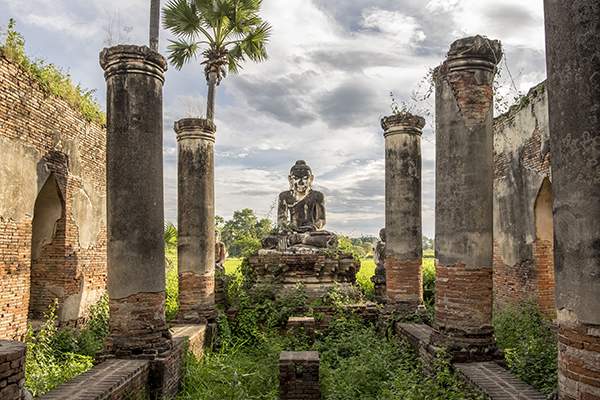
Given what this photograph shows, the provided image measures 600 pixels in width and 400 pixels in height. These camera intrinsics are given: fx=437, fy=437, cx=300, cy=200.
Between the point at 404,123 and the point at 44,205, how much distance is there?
7.75 meters

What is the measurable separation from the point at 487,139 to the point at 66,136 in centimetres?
831

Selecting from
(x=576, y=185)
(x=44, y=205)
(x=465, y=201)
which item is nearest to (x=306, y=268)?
(x=465, y=201)

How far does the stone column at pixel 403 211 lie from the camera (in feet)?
29.1

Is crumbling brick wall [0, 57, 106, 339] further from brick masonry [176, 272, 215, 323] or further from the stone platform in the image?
the stone platform

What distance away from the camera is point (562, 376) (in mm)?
3379

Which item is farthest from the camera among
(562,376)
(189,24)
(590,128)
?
(189,24)

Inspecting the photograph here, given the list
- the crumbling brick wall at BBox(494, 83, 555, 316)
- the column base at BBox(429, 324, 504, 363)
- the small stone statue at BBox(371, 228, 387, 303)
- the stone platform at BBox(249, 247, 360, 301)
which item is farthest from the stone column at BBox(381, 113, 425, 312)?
the column base at BBox(429, 324, 504, 363)

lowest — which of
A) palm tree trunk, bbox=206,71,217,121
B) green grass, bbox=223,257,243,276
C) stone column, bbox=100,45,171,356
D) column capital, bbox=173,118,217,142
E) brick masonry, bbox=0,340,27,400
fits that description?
green grass, bbox=223,257,243,276

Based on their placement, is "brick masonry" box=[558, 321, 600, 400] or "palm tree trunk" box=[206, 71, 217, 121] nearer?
"brick masonry" box=[558, 321, 600, 400]

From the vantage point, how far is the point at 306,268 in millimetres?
10578

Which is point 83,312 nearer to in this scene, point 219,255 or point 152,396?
point 219,255

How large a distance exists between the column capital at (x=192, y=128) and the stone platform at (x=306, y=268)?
3.19 m

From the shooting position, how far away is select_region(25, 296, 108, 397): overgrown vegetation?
232 inches

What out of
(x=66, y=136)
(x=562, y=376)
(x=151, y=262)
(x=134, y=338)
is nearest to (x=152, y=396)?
(x=134, y=338)
